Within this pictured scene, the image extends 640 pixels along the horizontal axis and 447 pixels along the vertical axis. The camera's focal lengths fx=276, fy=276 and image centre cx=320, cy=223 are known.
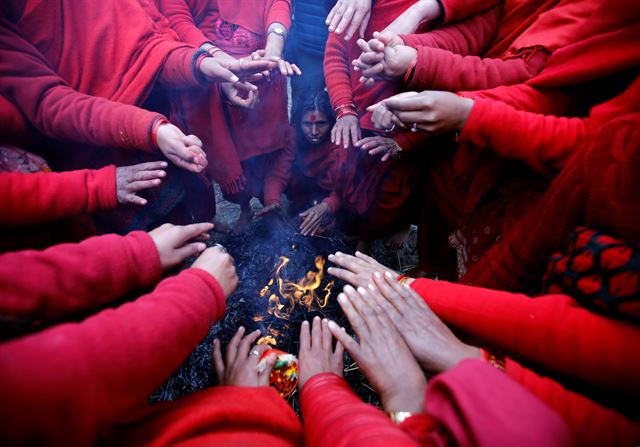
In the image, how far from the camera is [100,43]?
5.99 feet

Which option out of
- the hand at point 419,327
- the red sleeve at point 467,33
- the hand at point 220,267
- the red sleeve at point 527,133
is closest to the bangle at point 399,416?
the hand at point 419,327

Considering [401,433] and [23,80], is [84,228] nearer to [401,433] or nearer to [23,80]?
[23,80]

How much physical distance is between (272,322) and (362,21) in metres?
2.34

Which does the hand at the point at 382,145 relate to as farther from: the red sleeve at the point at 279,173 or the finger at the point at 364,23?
the red sleeve at the point at 279,173

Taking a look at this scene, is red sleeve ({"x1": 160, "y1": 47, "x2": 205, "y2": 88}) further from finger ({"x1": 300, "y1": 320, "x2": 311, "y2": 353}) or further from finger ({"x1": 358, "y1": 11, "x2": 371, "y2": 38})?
finger ({"x1": 300, "y1": 320, "x2": 311, "y2": 353})

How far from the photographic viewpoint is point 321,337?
170 centimetres

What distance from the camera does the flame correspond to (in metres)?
2.04

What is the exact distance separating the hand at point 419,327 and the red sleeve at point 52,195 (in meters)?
1.60

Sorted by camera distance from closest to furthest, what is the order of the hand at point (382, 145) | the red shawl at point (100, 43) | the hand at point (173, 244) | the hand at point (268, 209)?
the hand at point (173, 244), the red shawl at point (100, 43), the hand at point (382, 145), the hand at point (268, 209)

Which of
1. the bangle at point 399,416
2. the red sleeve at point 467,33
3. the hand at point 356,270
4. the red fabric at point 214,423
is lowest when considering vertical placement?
the red fabric at point 214,423

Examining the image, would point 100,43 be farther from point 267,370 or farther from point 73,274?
point 267,370

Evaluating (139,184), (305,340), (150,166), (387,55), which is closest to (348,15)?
(387,55)

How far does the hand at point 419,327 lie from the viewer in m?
1.20

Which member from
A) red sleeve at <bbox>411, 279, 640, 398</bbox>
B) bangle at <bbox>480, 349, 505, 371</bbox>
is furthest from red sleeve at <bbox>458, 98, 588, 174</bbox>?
bangle at <bbox>480, 349, 505, 371</bbox>
